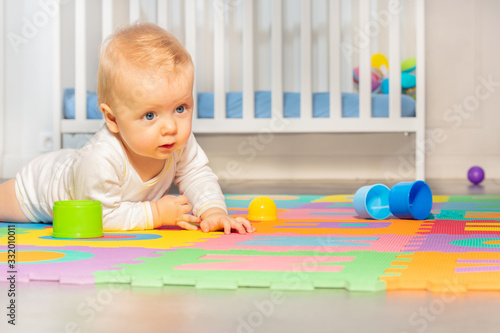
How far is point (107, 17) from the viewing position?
2396 mm

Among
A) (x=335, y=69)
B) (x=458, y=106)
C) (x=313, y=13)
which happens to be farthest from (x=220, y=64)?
(x=458, y=106)

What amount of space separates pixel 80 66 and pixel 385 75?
1269 millimetres

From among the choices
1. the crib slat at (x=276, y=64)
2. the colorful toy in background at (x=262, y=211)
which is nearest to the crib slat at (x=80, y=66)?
the crib slat at (x=276, y=64)

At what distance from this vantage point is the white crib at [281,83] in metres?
2.27

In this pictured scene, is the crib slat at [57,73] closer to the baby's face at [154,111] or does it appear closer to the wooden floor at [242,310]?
the baby's face at [154,111]

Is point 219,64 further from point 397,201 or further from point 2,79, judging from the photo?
point 397,201

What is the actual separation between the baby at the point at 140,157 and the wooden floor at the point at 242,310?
1.46ft

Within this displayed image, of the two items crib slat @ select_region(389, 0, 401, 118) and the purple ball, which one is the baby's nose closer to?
crib slat @ select_region(389, 0, 401, 118)

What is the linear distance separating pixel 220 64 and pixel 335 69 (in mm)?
421

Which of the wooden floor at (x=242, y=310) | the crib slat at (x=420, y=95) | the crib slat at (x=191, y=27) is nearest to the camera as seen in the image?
the wooden floor at (x=242, y=310)

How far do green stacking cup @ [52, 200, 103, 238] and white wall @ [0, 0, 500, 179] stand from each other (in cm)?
180

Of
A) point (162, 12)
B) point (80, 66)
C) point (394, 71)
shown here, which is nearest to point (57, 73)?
point (80, 66)

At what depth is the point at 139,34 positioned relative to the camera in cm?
113

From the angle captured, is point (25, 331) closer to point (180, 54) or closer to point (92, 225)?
point (92, 225)
